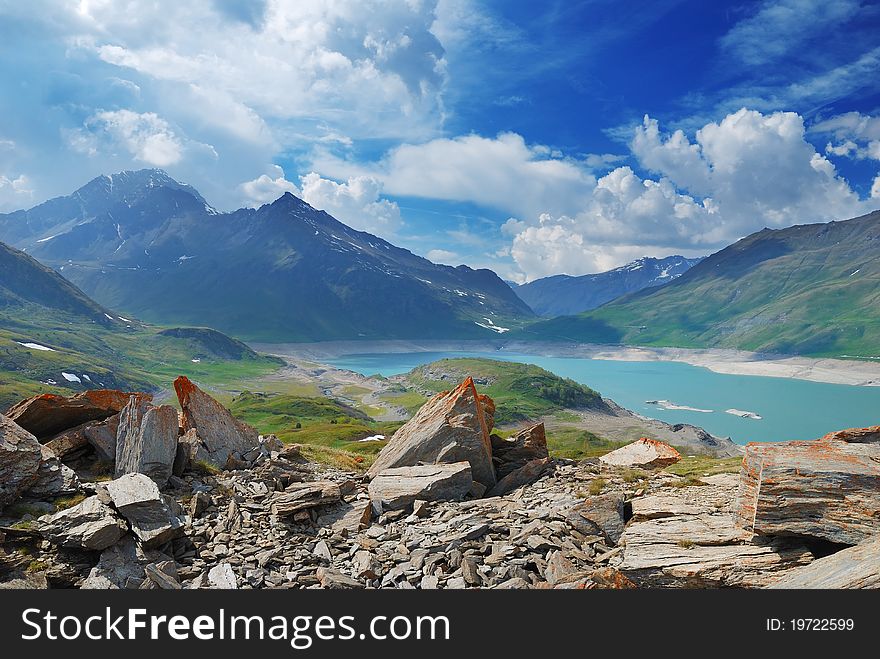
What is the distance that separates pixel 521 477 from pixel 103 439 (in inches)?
752

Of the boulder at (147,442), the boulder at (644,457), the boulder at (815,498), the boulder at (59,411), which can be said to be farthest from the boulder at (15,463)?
the boulder at (644,457)

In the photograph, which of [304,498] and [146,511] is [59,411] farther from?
[304,498]

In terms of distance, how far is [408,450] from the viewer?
25922mm

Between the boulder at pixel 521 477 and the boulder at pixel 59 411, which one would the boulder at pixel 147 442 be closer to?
the boulder at pixel 59 411

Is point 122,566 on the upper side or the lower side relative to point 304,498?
lower

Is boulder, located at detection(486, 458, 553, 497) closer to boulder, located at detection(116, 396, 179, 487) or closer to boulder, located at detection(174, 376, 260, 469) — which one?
boulder, located at detection(174, 376, 260, 469)

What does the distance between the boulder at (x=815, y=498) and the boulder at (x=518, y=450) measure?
12222mm

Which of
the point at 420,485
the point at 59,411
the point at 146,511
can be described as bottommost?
the point at 420,485

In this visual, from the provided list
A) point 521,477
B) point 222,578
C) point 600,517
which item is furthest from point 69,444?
point 600,517

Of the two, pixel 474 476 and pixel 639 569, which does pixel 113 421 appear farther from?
pixel 639 569

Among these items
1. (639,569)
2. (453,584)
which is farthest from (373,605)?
(639,569)

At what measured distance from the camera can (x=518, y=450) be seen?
28.2m

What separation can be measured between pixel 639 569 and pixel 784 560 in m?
3.90

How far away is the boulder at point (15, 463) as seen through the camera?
17.0 meters
